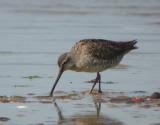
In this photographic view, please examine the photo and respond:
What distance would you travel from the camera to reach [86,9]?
2480cm

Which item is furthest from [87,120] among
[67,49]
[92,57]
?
[67,49]

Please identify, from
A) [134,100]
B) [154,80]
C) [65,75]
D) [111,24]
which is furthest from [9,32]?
[134,100]

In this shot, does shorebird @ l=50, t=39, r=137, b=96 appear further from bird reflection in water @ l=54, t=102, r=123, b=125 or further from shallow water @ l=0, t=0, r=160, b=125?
bird reflection in water @ l=54, t=102, r=123, b=125

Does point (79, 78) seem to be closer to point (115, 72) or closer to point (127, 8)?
point (115, 72)

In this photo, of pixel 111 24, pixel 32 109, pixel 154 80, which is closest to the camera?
pixel 32 109

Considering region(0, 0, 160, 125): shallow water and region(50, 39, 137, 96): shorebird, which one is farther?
region(50, 39, 137, 96): shorebird

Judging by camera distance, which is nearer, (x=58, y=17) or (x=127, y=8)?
(x=58, y=17)

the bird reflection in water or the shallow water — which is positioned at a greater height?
the shallow water

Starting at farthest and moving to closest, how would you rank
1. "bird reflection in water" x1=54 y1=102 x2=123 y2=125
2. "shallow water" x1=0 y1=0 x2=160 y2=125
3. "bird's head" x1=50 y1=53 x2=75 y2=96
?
"bird's head" x1=50 y1=53 x2=75 y2=96, "shallow water" x1=0 y1=0 x2=160 y2=125, "bird reflection in water" x1=54 y1=102 x2=123 y2=125

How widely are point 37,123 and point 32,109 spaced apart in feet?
3.15

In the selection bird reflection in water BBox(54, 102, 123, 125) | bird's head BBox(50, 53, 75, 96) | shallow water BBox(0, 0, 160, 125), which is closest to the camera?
bird reflection in water BBox(54, 102, 123, 125)

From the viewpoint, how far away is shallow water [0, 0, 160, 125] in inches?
394

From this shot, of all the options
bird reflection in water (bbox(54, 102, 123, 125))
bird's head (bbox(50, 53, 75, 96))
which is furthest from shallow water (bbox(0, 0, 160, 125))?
bird's head (bbox(50, 53, 75, 96))

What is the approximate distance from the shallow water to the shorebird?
31 centimetres
